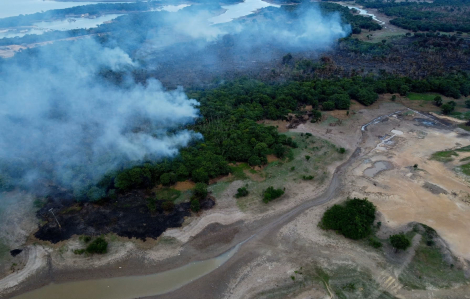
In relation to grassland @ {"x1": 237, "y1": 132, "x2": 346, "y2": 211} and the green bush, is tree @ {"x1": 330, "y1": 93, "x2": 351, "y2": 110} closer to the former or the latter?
grassland @ {"x1": 237, "y1": 132, "x2": 346, "y2": 211}

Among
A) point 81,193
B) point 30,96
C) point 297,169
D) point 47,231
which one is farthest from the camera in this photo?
point 30,96

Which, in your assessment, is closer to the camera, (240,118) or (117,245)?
(117,245)

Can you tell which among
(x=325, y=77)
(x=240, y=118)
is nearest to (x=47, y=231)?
(x=240, y=118)

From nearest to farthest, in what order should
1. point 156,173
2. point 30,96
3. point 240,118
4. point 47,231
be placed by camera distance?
1. point 47,231
2. point 156,173
3. point 240,118
4. point 30,96

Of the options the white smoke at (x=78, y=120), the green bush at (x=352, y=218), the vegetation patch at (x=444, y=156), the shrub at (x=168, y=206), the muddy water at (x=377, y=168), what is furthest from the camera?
the vegetation patch at (x=444, y=156)

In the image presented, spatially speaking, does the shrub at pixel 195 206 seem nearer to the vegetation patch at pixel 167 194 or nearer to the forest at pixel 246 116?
the vegetation patch at pixel 167 194

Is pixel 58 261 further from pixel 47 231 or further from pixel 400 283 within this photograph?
pixel 400 283

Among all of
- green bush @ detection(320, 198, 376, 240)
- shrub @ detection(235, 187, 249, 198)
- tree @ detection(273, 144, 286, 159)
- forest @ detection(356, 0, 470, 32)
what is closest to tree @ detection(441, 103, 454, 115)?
tree @ detection(273, 144, 286, 159)

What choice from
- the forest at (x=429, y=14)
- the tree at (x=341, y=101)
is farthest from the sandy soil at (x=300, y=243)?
the forest at (x=429, y=14)
